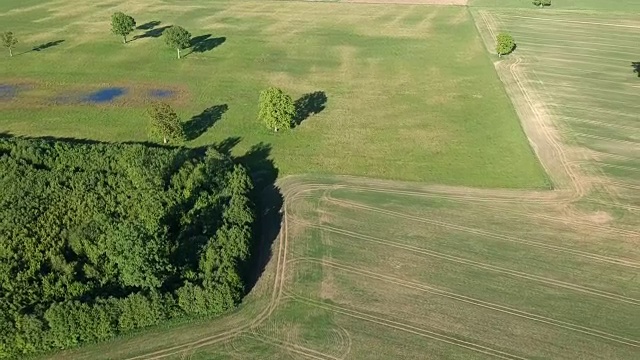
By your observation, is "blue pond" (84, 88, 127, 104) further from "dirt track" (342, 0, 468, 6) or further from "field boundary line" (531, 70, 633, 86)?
"dirt track" (342, 0, 468, 6)

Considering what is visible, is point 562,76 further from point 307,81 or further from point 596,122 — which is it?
point 307,81

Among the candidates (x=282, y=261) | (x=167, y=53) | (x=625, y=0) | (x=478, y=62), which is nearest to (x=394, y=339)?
(x=282, y=261)

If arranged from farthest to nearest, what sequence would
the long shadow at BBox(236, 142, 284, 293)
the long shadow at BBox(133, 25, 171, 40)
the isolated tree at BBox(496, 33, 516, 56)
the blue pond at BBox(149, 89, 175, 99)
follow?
the long shadow at BBox(133, 25, 171, 40), the isolated tree at BBox(496, 33, 516, 56), the blue pond at BBox(149, 89, 175, 99), the long shadow at BBox(236, 142, 284, 293)

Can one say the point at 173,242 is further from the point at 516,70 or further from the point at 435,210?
the point at 516,70

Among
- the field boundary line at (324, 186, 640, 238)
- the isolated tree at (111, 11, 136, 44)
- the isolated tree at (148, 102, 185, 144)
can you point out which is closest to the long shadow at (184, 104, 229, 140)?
the isolated tree at (148, 102, 185, 144)

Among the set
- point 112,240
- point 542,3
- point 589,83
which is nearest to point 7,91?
A: point 112,240

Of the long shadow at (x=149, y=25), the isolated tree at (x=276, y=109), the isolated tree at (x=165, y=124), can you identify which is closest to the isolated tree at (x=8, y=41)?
the long shadow at (x=149, y=25)
